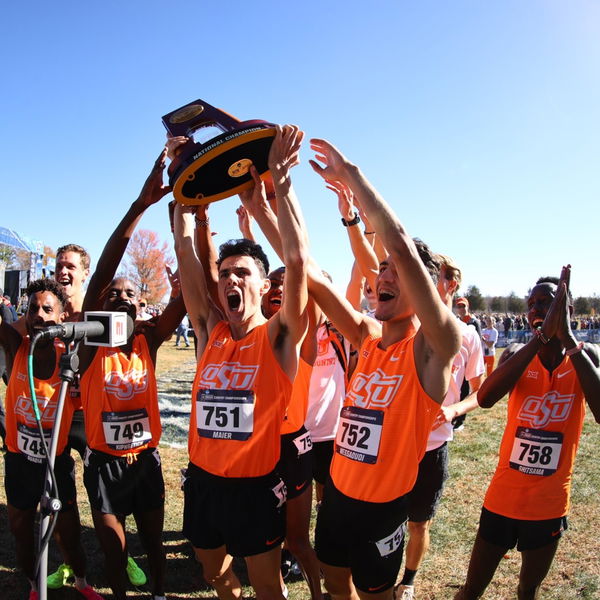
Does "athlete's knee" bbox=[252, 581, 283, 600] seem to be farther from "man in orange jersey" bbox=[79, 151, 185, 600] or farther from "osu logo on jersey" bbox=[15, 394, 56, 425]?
"osu logo on jersey" bbox=[15, 394, 56, 425]

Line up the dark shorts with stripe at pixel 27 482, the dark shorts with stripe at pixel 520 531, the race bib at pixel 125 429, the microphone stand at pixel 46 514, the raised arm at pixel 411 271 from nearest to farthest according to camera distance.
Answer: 1. the microphone stand at pixel 46 514
2. the raised arm at pixel 411 271
3. the dark shorts with stripe at pixel 520 531
4. the race bib at pixel 125 429
5. the dark shorts with stripe at pixel 27 482

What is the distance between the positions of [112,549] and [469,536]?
3.46 metres

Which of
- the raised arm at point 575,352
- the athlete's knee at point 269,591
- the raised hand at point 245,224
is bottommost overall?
the athlete's knee at point 269,591

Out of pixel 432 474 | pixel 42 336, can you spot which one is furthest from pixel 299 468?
pixel 42 336

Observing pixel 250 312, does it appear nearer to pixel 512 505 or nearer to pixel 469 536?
pixel 512 505

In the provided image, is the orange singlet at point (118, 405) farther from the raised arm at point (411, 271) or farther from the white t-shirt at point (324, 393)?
the raised arm at point (411, 271)

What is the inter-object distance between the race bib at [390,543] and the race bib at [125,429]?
1.88 meters

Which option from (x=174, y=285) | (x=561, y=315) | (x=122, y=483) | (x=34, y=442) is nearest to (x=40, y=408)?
(x=34, y=442)

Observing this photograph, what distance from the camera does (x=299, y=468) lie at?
358 cm

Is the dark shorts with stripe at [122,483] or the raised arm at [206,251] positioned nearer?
the dark shorts with stripe at [122,483]

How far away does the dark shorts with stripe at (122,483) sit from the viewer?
128 inches

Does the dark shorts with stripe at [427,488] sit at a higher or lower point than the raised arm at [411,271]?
lower

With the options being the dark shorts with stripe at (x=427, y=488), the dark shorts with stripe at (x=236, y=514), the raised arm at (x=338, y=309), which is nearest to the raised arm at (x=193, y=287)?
the raised arm at (x=338, y=309)

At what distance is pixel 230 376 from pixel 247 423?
0.30 meters
